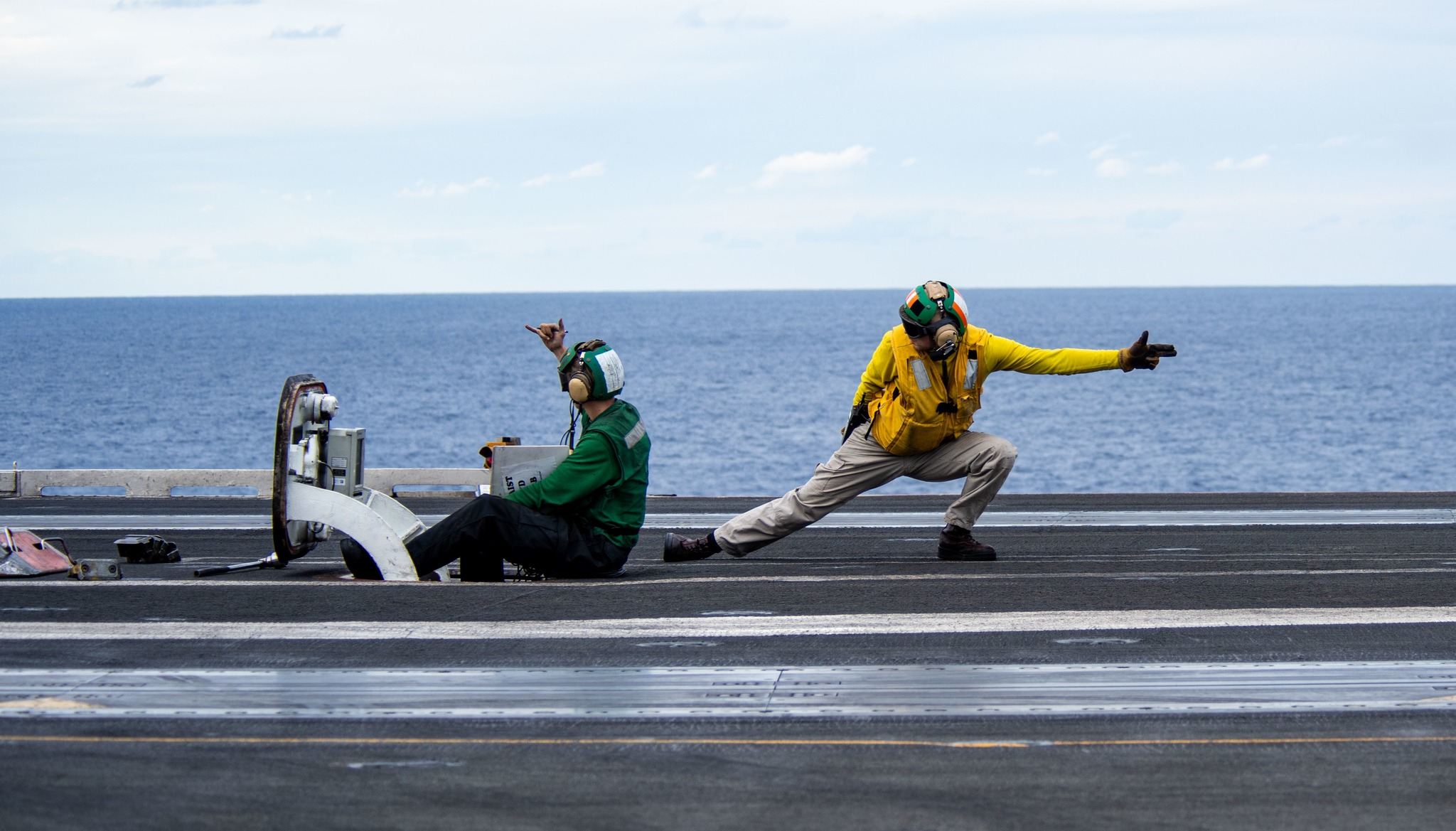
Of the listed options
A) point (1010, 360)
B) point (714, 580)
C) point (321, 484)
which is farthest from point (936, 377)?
point (321, 484)

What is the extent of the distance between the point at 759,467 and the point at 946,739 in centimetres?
4787

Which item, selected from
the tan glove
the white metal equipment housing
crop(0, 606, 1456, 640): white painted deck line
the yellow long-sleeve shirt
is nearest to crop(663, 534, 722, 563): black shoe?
the yellow long-sleeve shirt

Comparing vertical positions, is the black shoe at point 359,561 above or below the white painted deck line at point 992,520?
above

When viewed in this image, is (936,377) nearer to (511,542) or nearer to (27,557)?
(511,542)

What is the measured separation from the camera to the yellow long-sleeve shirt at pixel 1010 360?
9344mm

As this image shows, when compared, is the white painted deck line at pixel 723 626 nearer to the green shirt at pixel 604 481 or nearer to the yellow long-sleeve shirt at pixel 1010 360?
the green shirt at pixel 604 481

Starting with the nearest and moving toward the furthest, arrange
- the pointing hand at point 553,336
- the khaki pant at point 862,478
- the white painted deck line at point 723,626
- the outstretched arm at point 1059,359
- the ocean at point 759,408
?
the white painted deck line at point 723,626, the pointing hand at point 553,336, the outstretched arm at point 1059,359, the khaki pant at point 862,478, the ocean at point 759,408

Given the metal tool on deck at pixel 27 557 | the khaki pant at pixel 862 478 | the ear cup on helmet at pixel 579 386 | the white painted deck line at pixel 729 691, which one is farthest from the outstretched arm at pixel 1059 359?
the metal tool on deck at pixel 27 557

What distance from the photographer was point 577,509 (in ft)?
28.3

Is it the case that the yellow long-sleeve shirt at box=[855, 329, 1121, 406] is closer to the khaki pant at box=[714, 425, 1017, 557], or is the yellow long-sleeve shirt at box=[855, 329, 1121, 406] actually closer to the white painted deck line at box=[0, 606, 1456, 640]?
the khaki pant at box=[714, 425, 1017, 557]

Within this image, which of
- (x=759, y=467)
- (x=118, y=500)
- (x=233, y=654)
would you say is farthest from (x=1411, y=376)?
(x=233, y=654)

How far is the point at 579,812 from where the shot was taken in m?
4.56

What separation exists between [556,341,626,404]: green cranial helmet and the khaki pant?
152 cm

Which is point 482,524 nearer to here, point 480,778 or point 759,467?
point 480,778
